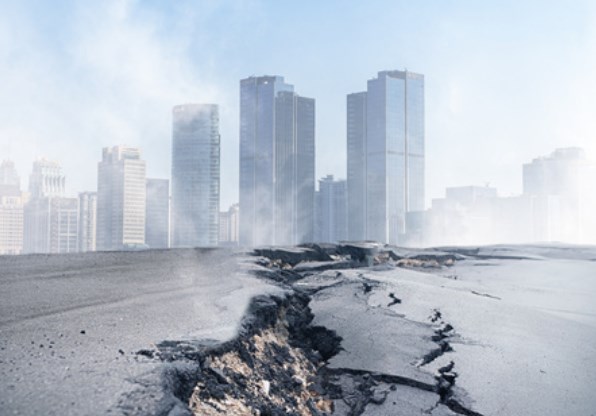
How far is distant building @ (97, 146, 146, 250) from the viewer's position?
242ft

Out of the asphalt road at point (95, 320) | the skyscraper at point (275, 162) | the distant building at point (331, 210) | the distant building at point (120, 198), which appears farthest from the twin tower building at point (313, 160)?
the asphalt road at point (95, 320)

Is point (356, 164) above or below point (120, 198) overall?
above

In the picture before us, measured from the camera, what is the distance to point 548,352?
3941 mm

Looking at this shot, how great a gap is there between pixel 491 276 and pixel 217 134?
76.5 m

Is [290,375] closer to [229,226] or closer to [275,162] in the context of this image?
[229,226]

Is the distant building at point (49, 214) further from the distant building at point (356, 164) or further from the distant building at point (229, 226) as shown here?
the distant building at point (356, 164)

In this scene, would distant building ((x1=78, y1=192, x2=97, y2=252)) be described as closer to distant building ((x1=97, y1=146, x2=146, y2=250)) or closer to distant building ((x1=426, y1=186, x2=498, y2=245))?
distant building ((x1=97, y1=146, x2=146, y2=250))

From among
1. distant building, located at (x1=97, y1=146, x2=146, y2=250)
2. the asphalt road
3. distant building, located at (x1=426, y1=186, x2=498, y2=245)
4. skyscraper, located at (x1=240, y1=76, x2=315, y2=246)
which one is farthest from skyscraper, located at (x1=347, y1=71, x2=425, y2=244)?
the asphalt road

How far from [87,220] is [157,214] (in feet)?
33.9

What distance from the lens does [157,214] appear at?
271 ft

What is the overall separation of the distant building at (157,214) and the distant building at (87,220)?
25.2ft

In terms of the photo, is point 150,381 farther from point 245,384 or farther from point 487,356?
point 487,356

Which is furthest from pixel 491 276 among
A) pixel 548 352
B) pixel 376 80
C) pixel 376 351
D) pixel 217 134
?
pixel 376 80

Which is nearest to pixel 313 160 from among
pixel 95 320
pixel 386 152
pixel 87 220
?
pixel 386 152
